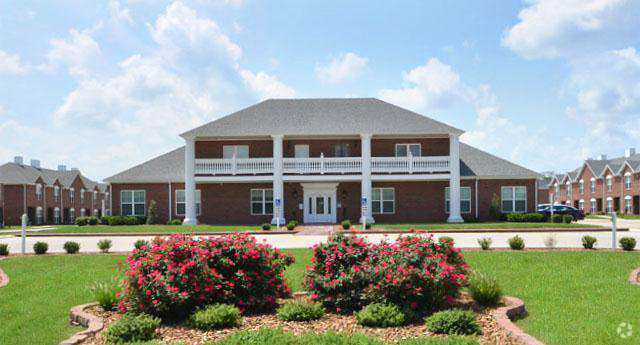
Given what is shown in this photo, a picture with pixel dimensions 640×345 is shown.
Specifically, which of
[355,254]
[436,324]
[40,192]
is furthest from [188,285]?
[40,192]

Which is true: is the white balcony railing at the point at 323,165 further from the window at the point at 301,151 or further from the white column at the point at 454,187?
the white column at the point at 454,187

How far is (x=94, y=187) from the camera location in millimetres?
75562

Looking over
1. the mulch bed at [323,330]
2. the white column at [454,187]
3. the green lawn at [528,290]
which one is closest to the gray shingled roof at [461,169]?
the white column at [454,187]

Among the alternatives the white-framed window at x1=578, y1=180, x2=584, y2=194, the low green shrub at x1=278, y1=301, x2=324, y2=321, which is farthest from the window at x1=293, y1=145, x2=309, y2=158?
the white-framed window at x1=578, y1=180, x2=584, y2=194

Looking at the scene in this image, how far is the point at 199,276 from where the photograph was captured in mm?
8070

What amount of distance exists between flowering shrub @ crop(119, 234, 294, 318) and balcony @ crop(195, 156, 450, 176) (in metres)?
27.4

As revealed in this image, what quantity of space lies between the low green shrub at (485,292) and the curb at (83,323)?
582cm

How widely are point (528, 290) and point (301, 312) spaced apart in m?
4.85

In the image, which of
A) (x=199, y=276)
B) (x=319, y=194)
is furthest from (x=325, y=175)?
(x=199, y=276)

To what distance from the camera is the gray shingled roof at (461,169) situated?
127ft

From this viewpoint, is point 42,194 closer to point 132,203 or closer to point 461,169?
point 132,203

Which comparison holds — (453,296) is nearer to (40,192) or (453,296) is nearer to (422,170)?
(422,170)

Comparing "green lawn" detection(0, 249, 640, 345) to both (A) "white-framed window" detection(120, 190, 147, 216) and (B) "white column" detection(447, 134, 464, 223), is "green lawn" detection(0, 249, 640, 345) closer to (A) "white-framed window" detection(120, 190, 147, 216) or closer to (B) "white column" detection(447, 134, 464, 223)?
(B) "white column" detection(447, 134, 464, 223)

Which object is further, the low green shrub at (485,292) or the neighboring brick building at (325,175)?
the neighboring brick building at (325,175)
